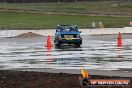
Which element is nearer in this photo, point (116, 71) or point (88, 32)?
point (116, 71)

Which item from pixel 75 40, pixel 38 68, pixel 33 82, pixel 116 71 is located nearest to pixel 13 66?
pixel 38 68

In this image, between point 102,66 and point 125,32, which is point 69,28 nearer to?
point 102,66

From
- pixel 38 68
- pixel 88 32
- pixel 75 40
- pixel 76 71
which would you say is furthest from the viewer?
pixel 88 32

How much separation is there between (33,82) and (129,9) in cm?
9662

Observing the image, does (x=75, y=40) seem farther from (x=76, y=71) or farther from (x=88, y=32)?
(x=88, y=32)

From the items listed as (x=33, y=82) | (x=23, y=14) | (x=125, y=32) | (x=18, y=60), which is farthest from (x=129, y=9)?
(x=33, y=82)

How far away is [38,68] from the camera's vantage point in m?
19.4

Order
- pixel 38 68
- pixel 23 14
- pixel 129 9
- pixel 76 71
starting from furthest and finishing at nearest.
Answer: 1. pixel 129 9
2. pixel 23 14
3. pixel 38 68
4. pixel 76 71

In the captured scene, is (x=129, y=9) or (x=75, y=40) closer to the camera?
(x=75, y=40)

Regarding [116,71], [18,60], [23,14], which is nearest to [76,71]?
[116,71]

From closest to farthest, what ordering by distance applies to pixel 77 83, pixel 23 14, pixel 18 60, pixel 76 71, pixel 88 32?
pixel 77 83 < pixel 76 71 < pixel 18 60 < pixel 88 32 < pixel 23 14

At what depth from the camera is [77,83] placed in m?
13.8

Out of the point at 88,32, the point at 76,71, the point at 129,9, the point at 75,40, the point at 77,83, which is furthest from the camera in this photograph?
the point at 129,9

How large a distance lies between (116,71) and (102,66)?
1.95 meters
